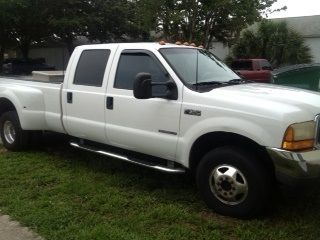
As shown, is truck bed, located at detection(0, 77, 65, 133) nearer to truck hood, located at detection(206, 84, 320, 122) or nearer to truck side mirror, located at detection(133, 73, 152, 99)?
truck side mirror, located at detection(133, 73, 152, 99)

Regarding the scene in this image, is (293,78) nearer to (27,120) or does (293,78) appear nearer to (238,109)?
(238,109)

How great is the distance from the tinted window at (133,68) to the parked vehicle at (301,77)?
120 inches

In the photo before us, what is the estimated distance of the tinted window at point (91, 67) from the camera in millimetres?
6121

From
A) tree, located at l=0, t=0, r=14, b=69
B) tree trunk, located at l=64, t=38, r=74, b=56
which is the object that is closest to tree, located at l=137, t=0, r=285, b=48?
tree, located at l=0, t=0, r=14, b=69

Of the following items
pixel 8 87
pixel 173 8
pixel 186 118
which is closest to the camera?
pixel 186 118

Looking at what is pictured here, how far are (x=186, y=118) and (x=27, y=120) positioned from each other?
3105mm

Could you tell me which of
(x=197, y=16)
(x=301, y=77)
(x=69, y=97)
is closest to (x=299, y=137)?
(x=69, y=97)

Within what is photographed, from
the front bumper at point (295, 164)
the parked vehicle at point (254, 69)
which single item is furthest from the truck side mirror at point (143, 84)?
the parked vehicle at point (254, 69)

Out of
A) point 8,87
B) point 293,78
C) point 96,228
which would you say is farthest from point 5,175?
point 293,78

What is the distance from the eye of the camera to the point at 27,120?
7.14m

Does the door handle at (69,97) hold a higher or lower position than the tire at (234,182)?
higher

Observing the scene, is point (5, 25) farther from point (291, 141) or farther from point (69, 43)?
point (291, 141)

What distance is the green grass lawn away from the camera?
4.43m

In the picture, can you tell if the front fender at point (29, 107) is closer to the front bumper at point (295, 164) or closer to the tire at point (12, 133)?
the tire at point (12, 133)
